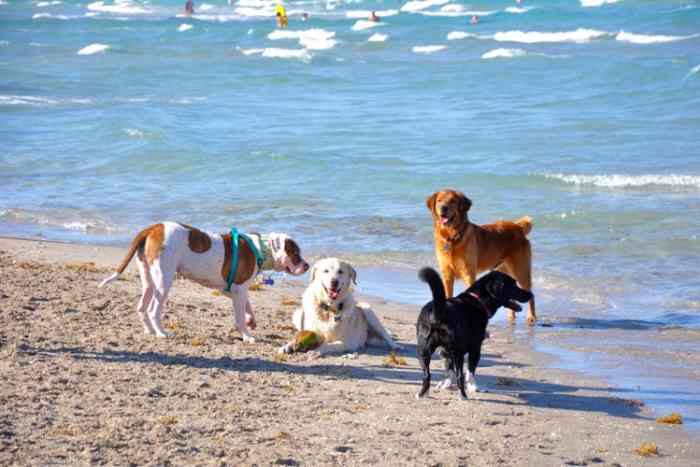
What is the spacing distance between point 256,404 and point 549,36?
148 feet

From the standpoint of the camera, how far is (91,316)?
9938mm

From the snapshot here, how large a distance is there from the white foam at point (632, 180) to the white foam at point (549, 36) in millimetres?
29237

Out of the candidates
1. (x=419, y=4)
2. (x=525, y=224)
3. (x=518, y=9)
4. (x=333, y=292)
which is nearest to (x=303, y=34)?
(x=518, y=9)

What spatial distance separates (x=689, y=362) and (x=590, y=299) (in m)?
2.72

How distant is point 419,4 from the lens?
74.4m

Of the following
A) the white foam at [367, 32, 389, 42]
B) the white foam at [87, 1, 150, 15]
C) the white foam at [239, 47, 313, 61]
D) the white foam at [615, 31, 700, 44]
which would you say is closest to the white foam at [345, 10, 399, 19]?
the white foam at [367, 32, 389, 42]

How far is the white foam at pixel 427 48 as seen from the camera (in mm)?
48375

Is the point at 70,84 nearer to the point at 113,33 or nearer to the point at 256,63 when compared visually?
the point at 256,63

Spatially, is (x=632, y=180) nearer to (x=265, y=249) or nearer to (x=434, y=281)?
(x=265, y=249)

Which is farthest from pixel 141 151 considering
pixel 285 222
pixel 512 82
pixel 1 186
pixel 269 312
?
pixel 512 82

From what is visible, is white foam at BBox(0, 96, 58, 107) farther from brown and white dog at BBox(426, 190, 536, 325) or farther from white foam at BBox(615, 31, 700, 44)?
white foam at BBox(615, 31, 700, 44)

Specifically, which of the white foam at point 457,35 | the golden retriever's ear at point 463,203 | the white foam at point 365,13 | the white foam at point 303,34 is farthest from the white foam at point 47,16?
the golden retriever's ear at point 463,203

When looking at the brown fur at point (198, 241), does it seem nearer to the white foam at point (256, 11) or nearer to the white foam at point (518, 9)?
the white foam at point (518, 9)

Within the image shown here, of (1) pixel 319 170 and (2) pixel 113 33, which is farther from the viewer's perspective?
(2) pixel 113 33
